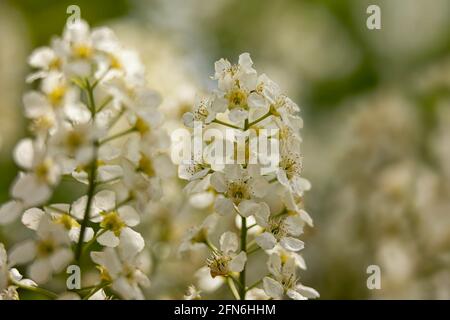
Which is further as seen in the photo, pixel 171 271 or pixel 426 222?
pixel 426 222

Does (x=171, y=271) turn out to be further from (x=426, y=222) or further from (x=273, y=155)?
(x=273, y=155)

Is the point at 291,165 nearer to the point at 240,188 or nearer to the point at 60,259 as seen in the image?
the point at 240,188

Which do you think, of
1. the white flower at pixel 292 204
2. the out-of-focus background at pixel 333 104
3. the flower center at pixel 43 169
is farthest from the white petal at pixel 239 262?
the flower center at pixel 43 169

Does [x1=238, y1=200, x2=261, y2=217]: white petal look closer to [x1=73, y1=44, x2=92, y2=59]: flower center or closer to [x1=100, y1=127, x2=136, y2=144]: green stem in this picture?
[x1=100, y1=127, x2=136, y2=144]: green stem

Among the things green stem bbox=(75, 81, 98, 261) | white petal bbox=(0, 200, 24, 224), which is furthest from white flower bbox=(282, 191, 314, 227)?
white petal bbox=(0, 200, 24, 224)

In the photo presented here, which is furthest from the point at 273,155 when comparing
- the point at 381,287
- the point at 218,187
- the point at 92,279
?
the point at 381,287

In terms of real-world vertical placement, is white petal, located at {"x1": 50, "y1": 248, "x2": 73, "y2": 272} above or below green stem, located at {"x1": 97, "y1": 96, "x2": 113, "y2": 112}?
below
